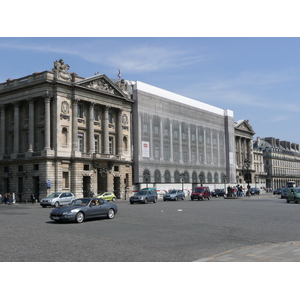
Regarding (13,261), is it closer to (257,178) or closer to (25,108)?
(25,108)

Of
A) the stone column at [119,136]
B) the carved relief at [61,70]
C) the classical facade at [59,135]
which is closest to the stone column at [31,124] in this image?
the classical facade at [59,135]

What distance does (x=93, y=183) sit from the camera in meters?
60.8

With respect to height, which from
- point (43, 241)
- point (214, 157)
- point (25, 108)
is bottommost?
point (43, 241)

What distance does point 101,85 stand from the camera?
63.7 meters

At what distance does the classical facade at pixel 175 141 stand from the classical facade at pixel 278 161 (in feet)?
198

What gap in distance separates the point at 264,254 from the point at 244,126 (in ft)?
342

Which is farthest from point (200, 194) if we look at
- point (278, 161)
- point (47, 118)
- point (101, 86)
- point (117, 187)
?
point (278, 161)

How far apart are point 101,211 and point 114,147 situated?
1734 inches

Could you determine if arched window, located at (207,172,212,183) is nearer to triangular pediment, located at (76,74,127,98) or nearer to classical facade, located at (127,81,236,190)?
classical facade, located at (127,81,236,190)

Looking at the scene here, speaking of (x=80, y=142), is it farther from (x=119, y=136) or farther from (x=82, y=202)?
(x=82, y=202)

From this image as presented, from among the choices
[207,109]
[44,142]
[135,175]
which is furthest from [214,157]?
[44,142]

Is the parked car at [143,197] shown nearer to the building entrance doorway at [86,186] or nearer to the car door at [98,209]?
the building entrance doorway at [86,186]

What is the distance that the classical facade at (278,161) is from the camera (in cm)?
14675

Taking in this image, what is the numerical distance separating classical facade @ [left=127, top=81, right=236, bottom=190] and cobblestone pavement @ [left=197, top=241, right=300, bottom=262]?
5364cm
